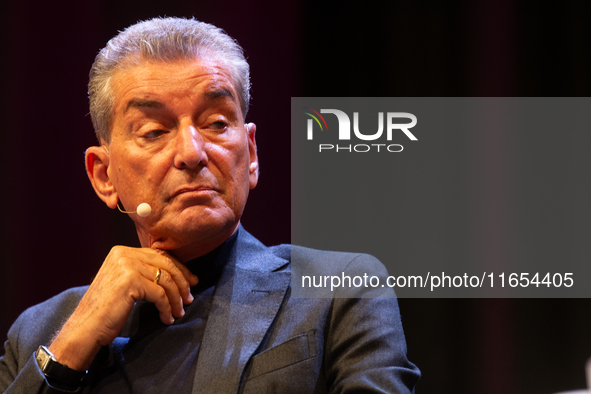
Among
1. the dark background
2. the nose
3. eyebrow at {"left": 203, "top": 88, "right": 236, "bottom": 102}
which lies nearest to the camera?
the nose

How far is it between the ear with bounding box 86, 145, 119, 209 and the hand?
0.23m

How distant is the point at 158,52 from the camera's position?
1.65 m

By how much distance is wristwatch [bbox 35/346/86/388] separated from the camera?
148 cm

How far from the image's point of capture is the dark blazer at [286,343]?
4.59 ft

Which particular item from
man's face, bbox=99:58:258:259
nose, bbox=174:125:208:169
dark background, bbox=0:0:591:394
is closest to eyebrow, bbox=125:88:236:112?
man's face, bbox=99:58:258:259

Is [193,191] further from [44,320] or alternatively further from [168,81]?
[44,320]

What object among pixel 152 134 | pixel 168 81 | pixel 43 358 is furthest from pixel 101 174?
pixel 43 358

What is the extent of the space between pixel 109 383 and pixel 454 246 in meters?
1.12

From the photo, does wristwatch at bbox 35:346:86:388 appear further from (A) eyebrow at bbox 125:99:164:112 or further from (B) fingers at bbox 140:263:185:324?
(A) eyebrow at bbox 125:99:164:112

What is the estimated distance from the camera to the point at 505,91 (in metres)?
2.11

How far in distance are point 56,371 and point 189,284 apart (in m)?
0.42

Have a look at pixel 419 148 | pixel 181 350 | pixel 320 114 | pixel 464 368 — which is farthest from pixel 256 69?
pixel 464 368

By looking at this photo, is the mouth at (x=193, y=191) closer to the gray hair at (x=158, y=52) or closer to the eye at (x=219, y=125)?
the eye at (x=219, y=125)

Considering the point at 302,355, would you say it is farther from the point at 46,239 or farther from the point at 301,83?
the point at 46,239
